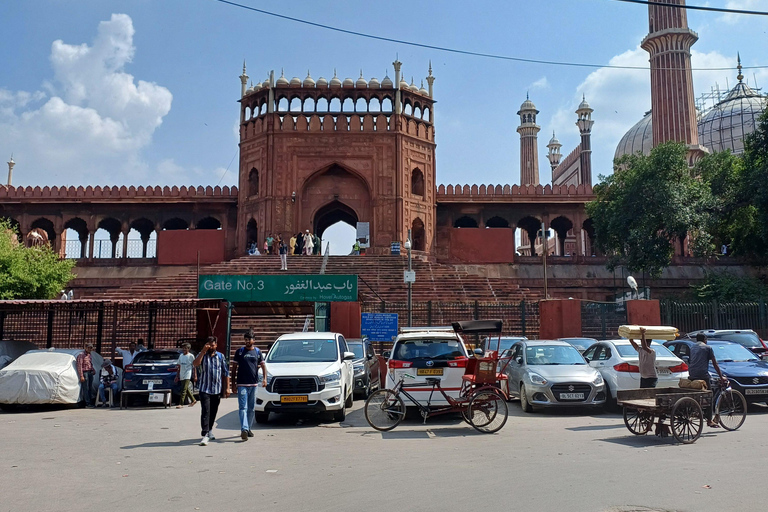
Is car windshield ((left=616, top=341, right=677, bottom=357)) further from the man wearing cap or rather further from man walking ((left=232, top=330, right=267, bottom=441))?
the man wearing cap

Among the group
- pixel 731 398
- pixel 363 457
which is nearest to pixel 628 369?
pixel 731 398

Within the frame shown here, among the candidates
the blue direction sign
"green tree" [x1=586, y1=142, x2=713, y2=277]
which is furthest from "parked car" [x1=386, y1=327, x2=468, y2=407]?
"green tree" [x1=586, y1=142, x2=713, y2=277]

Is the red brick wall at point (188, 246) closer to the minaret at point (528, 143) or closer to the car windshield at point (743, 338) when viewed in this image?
the car windshield at point (743, 338)

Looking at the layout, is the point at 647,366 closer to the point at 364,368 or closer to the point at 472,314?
the point at 364,368

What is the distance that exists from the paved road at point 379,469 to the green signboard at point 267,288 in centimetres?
701

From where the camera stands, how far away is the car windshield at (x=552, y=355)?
12.4m

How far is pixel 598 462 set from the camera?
7.37 metres

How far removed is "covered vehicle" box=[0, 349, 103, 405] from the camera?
1264 cm

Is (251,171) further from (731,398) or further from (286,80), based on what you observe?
(731,398)

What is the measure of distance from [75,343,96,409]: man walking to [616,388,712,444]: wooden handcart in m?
10.2

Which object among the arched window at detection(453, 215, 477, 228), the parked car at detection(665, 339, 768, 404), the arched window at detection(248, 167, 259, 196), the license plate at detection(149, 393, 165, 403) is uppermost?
the arched window at detection(248, 167, 259, 196)

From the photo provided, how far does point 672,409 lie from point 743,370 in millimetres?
4226

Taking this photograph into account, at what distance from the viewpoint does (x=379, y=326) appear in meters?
19.0

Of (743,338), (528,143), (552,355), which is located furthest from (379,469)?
(528,143)
